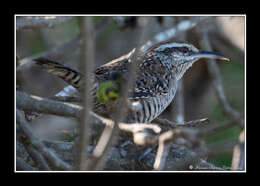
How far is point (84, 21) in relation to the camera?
2.17m

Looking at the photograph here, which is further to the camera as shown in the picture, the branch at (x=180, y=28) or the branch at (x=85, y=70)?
the branch at (x=180, y=28)

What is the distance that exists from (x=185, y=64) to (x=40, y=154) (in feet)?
8.31

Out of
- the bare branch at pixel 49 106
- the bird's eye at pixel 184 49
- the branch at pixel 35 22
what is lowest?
the bare branch at pixel 49 106

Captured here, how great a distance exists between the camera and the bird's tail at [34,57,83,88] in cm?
289

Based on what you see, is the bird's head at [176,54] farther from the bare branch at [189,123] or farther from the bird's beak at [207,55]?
the bare branch at [189,123]

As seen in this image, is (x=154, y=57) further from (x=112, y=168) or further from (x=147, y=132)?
(x=147, y=132)

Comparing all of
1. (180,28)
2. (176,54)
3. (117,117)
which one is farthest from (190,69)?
(117,117)

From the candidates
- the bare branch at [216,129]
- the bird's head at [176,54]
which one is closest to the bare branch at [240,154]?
the bare branch at [216,129]

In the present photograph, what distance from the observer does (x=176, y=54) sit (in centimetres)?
518

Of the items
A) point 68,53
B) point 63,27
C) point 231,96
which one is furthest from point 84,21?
point 231,96

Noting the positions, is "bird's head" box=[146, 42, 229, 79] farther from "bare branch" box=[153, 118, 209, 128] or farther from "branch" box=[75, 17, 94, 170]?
"branch" box=[75, 17, 94, 170]

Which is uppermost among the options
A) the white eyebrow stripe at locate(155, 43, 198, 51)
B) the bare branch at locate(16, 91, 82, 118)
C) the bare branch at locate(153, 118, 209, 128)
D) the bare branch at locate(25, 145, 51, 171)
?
the white eyebrow stripe at locate(155, 43, 198, 51)

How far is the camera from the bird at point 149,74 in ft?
10.6

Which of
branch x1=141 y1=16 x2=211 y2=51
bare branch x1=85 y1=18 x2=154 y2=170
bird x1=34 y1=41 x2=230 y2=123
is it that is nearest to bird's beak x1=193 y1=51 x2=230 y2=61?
bird x1=34 y1=41 x2=230 y2=123
